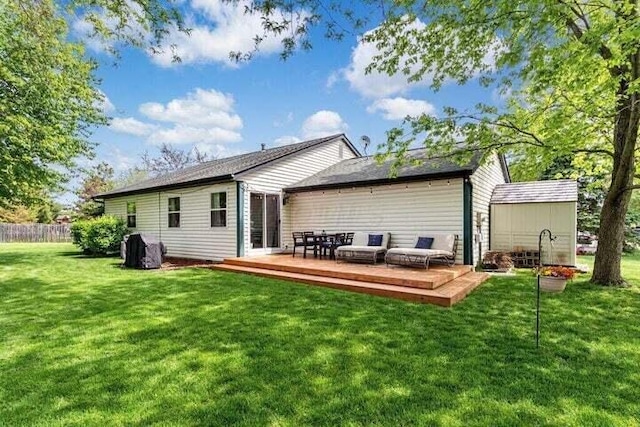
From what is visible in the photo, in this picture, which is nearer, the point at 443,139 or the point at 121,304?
the point at 121,304

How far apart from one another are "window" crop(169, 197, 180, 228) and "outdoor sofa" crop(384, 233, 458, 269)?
8225mm

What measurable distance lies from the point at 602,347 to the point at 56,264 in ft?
45.4

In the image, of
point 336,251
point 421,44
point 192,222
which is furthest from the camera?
point 192,222

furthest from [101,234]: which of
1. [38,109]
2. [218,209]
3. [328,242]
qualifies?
[328,242]

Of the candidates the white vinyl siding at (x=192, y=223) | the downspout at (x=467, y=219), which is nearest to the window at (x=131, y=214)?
the white vinyl siding at (x=192, y=223)

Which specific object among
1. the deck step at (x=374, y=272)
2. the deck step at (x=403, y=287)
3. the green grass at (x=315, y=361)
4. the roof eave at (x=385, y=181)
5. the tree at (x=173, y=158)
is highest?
the tree at (x=173, y=158)

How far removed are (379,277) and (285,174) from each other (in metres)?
6.17

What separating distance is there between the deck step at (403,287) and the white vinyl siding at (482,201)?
1762mm

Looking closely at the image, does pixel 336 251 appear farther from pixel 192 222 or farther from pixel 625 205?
pixel 625 205

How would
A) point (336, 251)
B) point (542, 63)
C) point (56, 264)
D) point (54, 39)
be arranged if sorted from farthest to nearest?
point (56, 264) → point (336, 251) → point (54, 39) → point (542, 63)

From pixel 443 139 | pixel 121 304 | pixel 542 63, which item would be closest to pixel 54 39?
pixel 121 304

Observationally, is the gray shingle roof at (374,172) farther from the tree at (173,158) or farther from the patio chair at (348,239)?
the tree at (173,158)

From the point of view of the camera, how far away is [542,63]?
5.72m

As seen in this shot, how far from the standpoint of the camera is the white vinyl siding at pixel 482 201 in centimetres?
924
